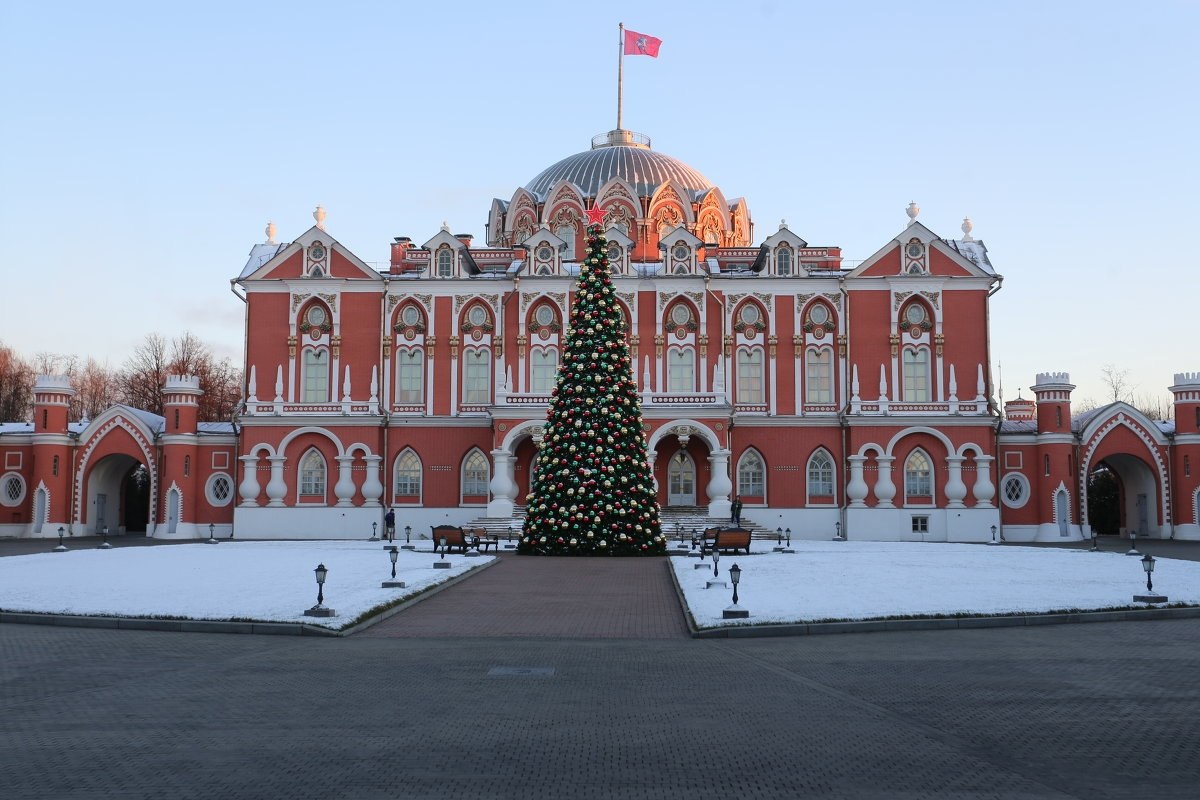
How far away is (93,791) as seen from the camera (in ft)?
28.2

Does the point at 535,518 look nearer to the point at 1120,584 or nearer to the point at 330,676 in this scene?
the point at 1120,584

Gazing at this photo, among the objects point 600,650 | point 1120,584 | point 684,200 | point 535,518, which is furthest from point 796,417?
point 600,650

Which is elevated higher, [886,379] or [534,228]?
[534,228]

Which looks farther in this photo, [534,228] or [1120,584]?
[534,228]

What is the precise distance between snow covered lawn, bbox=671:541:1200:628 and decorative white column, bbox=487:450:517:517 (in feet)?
48.9

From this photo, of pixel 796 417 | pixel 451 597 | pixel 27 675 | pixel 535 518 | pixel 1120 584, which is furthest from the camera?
pixel 796 417

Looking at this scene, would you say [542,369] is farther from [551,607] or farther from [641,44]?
[551,607]

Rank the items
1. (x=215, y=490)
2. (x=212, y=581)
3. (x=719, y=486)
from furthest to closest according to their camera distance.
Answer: (x=215, y=490), (x=719, y=486), (x=212, y=581)

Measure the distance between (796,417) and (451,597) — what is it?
2901 cm

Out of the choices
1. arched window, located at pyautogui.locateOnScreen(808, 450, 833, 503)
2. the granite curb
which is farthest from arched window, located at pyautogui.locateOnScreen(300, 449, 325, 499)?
the granite curb

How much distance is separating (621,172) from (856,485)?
2092 centimetres

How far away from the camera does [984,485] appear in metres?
48.1

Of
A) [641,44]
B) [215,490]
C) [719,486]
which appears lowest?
[215,490]

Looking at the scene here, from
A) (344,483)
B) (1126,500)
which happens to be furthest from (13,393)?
(1126,500)
